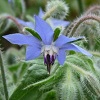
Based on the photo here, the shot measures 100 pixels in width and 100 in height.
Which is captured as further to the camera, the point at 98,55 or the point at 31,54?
the point at 98,55

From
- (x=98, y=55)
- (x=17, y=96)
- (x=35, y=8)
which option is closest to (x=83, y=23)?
(x=98, y=55)

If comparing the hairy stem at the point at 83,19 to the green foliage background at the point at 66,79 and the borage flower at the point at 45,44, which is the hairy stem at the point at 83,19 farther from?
the borage flower at the point at 45,44

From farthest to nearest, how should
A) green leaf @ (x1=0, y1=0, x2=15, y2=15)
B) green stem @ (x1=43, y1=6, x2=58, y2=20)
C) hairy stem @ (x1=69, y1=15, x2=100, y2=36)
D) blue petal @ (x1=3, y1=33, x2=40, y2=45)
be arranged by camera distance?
green leaf @ (x1=0, y1=0, x2=15, y2=15) < green stem @ (x1=43, y1=6, x2=58, y2=20) < hairy stem @ (x1=69, y1=15, x2=100, y2=36) < blue petal @ (x1=3, y1=33, x2=40, y2=45)

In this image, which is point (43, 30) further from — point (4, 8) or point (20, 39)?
point (4, 8)

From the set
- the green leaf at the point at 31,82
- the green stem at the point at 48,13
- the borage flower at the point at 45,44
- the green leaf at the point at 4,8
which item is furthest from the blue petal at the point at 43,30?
the green leaf at the point at 4,8

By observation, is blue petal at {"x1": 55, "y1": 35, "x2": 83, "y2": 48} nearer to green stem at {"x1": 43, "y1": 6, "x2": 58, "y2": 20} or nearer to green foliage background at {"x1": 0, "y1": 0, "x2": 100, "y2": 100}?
green foliage background at {"x1": 0, "y1": 0, "x2": 100, "y2": 100}

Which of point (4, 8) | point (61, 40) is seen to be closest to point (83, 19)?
point (61, 40)

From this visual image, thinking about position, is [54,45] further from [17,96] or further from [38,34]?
[17,96]

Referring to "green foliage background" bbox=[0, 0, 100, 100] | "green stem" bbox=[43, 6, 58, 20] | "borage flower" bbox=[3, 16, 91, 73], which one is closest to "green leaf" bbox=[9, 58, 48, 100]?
"green foliage background" bbox=[0, 0, 100, 100]
